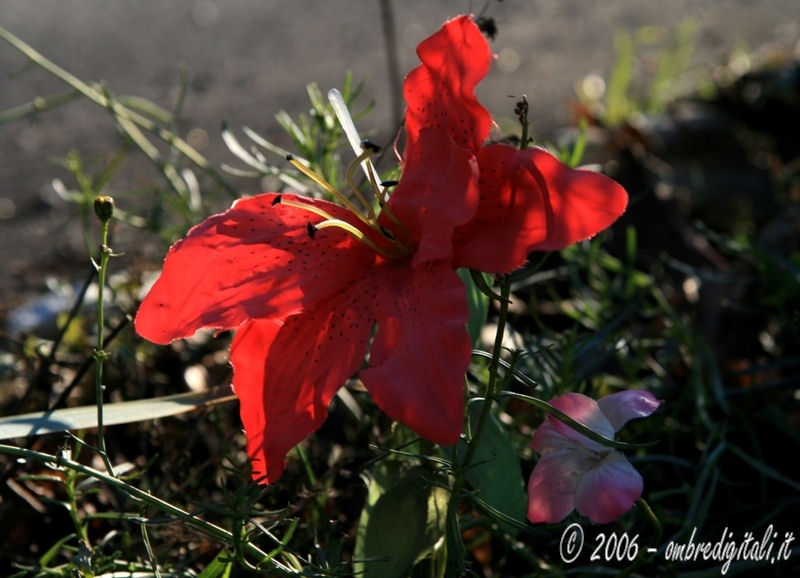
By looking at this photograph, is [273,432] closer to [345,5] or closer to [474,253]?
[474,253]

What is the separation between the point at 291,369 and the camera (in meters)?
1.29

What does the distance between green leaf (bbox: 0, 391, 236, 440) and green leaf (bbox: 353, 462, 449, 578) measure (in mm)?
313

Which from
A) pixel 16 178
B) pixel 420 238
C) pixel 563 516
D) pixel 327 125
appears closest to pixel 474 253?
pixel 420 238

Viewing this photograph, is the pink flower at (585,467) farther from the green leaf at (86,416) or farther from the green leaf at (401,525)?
the green leaf at (86,416)

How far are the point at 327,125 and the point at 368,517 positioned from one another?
2.72ft

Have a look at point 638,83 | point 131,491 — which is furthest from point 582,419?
point 638,83

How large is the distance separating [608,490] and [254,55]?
14.0 feet

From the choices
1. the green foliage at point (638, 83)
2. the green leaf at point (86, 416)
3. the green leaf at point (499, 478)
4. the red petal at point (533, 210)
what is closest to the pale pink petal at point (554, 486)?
the green leaf at point (499, 478)

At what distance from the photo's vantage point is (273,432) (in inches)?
49.4

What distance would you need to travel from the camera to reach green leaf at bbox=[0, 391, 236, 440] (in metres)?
1.35

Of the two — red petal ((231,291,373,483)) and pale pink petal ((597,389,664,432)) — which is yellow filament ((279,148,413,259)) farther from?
pale pink petal ((597,389,664,432))

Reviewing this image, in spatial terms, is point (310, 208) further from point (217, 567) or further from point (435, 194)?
point (217, 567)

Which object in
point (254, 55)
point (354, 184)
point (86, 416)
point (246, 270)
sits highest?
point (254, 55)

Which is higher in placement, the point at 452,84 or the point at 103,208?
the point at 452,84
